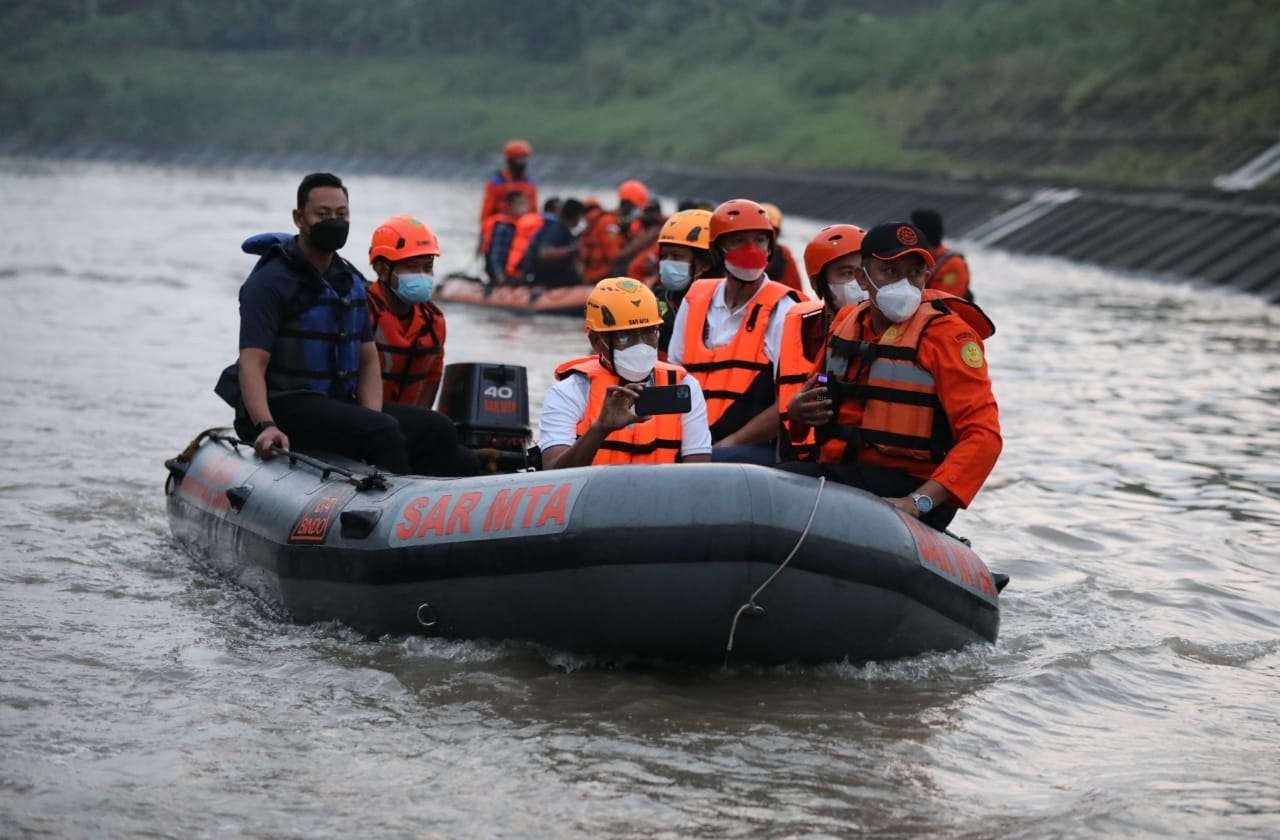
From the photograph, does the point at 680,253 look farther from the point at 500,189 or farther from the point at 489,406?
the point at 500,189

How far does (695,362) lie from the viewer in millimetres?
7238

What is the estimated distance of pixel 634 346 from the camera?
635cm

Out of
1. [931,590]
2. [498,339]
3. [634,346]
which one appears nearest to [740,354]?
[634,346]

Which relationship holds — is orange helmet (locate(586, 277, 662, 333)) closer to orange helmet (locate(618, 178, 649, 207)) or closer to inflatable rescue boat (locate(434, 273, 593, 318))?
inflatable rescue boat (locate(434, 273, 593, 318))

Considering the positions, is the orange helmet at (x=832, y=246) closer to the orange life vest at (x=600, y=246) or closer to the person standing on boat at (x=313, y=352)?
the person standing on boat at (x=313, y=352)

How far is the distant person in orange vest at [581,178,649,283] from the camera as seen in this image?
1741cm

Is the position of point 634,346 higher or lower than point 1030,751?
higher

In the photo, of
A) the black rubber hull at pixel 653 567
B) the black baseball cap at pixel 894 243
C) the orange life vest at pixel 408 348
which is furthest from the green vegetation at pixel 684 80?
the black rubber hull at pixel 653 567

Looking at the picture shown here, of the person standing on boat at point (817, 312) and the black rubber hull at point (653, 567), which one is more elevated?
the person standing on boat at point (817, 312)

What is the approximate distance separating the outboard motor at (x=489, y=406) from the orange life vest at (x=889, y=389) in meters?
1.94

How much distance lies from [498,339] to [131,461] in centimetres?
611

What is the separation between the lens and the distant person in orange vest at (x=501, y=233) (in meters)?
18.3

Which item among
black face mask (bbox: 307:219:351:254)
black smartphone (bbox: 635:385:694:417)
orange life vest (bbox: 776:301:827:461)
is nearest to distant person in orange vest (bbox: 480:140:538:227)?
black face mask (bbox: 307:219:351:254)

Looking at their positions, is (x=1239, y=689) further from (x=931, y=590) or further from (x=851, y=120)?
(x=851, y=120)
